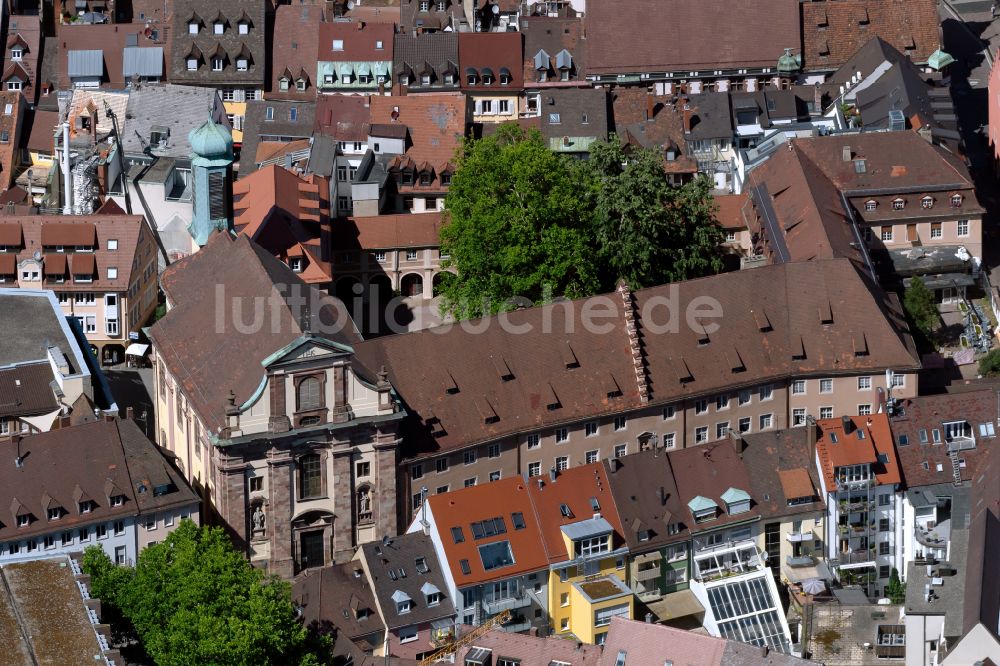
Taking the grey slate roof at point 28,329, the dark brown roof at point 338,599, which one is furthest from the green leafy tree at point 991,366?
the grey slate roof at point 28,329

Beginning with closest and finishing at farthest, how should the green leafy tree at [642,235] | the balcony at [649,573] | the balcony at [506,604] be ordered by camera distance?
the balcony at [506,604]
the balcony at [649,573]
the green leafy tree at [642,235]

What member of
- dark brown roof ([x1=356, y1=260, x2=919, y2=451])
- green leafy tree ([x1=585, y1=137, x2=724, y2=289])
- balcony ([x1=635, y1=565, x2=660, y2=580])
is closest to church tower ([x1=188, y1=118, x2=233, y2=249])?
dark brown roof ([x1=356, y1=260, x2=919, y2=451])

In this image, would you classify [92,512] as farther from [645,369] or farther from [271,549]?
[645,369]

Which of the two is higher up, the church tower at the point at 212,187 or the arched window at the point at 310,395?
the church tower at the point at 212,187

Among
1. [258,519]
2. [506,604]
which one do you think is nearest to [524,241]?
[258,519]

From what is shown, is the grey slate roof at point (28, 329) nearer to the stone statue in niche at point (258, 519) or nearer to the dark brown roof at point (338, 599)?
the stone statue in niche at point (258, 519)

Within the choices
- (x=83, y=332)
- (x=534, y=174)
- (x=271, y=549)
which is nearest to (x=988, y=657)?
(x=271, y=549)

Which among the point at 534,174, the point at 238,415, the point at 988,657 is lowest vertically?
the point at 988,657
